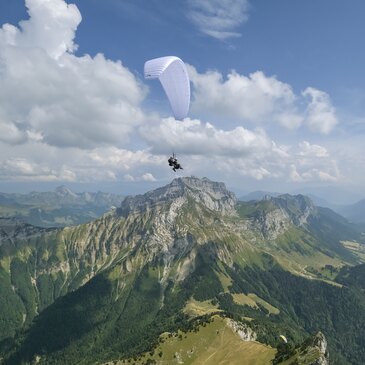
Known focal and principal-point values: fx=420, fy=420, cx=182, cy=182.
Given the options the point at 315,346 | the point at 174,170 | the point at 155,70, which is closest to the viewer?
the point at 155,70

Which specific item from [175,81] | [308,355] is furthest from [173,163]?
[308,355]

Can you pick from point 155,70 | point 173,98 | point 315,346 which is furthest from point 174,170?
point 315,346

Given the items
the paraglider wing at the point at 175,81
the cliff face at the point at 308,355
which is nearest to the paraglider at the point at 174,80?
the paraglider wing at the point at 175,81

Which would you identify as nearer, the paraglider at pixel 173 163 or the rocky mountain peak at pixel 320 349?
the paraglider at pixel 173 163

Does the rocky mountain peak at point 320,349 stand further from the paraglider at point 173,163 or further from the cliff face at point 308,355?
the paraglider at point 173,163

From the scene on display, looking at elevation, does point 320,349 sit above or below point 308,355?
above

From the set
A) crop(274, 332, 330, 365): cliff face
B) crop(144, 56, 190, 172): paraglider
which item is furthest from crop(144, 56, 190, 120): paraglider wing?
crop(274, 332, 330, 365): cliff face

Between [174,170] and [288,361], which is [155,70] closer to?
[174,170]

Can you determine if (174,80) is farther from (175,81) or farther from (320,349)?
(320,349)
